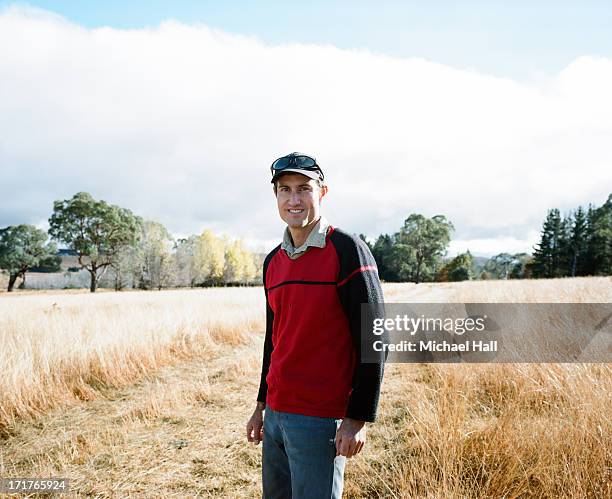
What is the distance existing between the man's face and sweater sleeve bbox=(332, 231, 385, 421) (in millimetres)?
231

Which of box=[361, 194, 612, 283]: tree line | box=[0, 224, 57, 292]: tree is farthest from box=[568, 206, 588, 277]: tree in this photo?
box=[0, 224, 57, 292]: tree

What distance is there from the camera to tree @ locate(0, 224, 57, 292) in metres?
48.8

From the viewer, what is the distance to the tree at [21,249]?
Result: 4881cm

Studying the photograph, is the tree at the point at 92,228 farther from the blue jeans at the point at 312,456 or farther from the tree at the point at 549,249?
the tree at the point at 549,249

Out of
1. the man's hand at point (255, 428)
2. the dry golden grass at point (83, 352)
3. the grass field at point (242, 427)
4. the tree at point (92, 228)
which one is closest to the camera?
the man's hand at point (255, 428)

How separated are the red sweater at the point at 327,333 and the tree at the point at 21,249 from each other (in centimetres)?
6113

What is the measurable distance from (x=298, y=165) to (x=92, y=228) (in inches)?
1752

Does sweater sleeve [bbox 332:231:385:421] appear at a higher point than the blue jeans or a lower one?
higher

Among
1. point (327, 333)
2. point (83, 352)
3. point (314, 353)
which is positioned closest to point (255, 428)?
point (314, 353)

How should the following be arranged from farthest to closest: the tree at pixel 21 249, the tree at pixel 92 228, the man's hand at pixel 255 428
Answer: the tree at pixel 21 249 → the tree at pixel 92 228 → the man's hand at pixel 255 428

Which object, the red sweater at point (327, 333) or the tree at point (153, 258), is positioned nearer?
the red sweater at point (327, 333)

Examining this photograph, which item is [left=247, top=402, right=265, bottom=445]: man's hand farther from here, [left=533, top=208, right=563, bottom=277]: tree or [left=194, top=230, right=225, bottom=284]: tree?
[left=533, top=208, right=563, bottom=277]: tree

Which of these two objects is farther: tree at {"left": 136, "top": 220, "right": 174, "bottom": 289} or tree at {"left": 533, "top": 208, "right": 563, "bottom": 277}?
tree at {"left": 533, "top": 208, "right": 563, "bottom": 277}

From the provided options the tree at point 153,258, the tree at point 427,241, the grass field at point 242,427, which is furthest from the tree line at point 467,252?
the grass field at point 242,427
